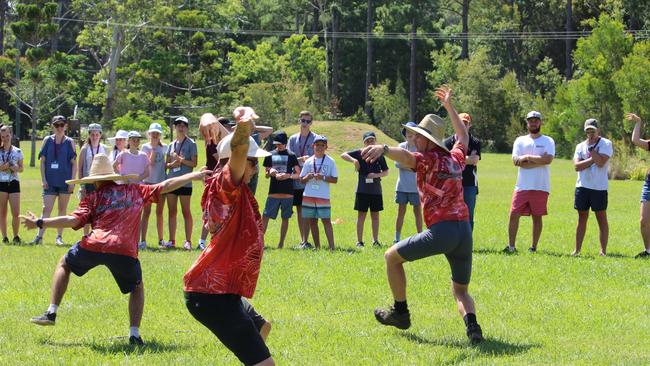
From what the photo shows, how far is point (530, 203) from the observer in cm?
1527

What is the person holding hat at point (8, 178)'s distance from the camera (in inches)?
655

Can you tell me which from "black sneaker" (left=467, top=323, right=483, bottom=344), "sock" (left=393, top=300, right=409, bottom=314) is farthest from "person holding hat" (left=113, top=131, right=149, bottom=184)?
"black sneaker" (left=467, top=323, right=483, bottom=344)

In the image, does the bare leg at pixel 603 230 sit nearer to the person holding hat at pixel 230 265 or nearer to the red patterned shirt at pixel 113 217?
the red patterned shirt at pixel 113 217

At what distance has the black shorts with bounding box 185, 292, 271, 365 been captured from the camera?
6074 mm

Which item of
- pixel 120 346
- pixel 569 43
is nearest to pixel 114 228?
pixel 120 346

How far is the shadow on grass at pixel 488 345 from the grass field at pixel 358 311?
2cm

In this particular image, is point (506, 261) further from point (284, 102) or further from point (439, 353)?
point (284, 102)

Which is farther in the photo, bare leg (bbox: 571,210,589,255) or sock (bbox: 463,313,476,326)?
bare leg (bbox: 571,210,589,255)

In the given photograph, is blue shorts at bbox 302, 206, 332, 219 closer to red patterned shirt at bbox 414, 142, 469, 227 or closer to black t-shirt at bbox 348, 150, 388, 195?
black t-shirt at bbox 348, 150, 388, 195

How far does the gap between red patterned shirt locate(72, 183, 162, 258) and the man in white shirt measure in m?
8.13

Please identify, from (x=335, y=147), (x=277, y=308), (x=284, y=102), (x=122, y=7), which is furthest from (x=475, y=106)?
(x=277, y=308)

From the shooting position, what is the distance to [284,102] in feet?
223

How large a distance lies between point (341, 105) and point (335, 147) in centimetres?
3285

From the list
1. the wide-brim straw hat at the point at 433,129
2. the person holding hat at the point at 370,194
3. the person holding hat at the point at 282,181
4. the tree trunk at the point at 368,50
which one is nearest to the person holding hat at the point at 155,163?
the person holding hat at the point at 282,181
